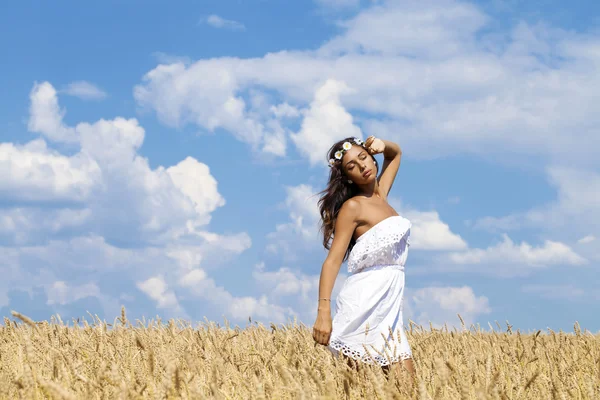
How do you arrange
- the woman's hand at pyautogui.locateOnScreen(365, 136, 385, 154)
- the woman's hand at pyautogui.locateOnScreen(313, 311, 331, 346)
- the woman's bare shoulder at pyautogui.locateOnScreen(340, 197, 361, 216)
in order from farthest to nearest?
the woman's hand at pyautogui.locateOnScreen(365, 136, 385, 154) → the woman's bare shoulder at pyautogui.locateOnScreen(340, 197, 361, 216) → the woman's hand at pyautogui.locateOnScreen(313, 311, 331, 346)

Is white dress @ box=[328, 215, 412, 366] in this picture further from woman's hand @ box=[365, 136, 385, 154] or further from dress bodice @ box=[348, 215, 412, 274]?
woman's hand @ box=[365, 136, 385, 154]

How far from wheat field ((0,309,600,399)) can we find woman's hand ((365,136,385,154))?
5.11ft

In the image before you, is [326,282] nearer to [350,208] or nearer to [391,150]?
[350,208]

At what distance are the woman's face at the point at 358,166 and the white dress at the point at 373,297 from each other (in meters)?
0.37

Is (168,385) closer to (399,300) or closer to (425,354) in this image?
(399,300)

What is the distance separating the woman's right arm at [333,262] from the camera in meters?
4.21

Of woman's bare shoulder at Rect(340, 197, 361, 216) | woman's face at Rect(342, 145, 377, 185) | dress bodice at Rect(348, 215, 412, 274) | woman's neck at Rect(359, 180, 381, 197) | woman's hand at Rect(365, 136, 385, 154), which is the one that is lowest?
dress bodice at Rect(348, 215, 412, 274)

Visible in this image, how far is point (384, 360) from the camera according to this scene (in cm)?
424

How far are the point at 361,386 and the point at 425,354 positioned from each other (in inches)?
67.3

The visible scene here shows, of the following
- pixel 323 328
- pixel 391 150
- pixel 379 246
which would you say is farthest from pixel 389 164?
pixel 323 328

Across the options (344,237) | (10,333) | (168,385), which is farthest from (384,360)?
(10,333)

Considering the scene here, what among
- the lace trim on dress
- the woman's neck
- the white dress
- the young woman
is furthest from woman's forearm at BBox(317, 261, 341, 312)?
the woman's neck

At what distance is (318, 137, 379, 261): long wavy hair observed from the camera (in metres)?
4.78

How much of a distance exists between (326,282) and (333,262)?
0.48 ft
